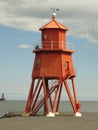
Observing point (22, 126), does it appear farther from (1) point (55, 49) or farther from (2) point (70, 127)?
(1) point (55, 49)

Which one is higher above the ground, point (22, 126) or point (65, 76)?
point (65, 76)

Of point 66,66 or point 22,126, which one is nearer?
point 22,126

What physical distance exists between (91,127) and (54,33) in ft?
64.9

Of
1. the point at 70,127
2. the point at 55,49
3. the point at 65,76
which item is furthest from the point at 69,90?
the point at 70,127

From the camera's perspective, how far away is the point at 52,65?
60562mm

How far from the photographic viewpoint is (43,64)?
60781 millimetres

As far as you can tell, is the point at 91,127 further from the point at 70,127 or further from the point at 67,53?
the point at 67,53

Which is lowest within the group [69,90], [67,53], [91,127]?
[91,127]

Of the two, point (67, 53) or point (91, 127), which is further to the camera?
point (67, 53)

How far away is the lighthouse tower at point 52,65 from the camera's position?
60.4m

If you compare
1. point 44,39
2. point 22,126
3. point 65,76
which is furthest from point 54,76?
point 22,126

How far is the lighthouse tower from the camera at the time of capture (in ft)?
198

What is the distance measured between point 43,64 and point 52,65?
121cm

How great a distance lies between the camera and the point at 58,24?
62188 millimetres
